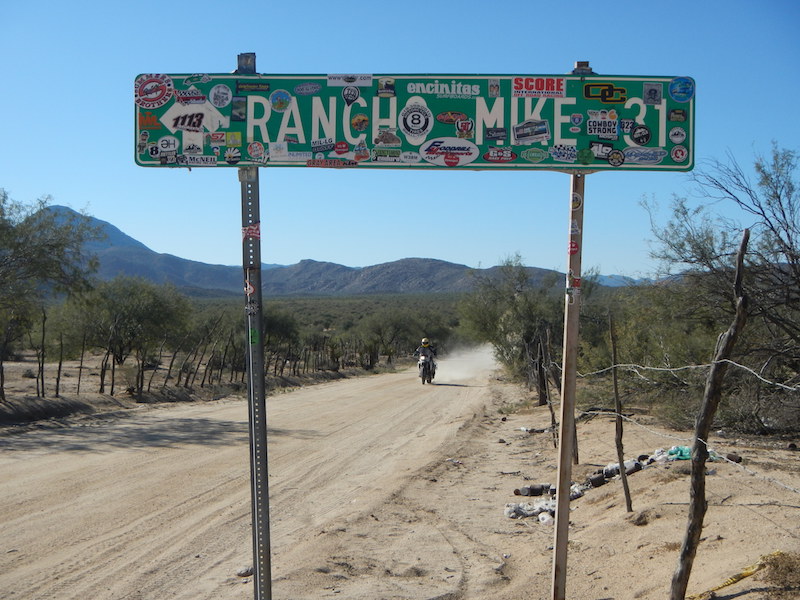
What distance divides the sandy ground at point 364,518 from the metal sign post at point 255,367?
163cm

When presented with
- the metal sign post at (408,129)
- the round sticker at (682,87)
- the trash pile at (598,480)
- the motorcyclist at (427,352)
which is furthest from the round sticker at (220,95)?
the motorcyclist at (427,352)

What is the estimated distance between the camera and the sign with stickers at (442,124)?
3773 millimetres

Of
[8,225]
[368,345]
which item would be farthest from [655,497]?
[368,345]

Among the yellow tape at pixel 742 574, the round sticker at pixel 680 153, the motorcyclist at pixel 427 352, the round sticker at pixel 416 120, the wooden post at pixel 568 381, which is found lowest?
the motorcyclist at pixel 427 352

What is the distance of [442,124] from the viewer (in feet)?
12.4

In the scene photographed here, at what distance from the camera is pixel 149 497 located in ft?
28.4

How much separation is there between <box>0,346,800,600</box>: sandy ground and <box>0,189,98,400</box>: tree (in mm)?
4246

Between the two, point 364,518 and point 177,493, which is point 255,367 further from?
point 177,493

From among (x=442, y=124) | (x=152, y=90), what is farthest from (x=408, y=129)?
(x=152, y=90)

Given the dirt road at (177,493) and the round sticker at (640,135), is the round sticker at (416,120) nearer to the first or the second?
the round sticker at (640,135)

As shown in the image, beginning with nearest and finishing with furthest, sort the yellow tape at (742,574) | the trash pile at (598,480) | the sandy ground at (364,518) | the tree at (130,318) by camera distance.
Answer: the yellow tape at (742,574)
the sandy ground at (364,518)
the trash pile at (598,480)
the tree at (130,318)

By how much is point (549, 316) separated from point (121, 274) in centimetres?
1883

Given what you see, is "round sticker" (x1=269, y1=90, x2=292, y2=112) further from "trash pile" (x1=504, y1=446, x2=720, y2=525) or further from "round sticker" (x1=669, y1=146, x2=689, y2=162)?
"trash pile" (x1=504, y1=446, x2=720, y2=525)

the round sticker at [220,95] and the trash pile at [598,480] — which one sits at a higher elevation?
the round sticker at [220,95]
